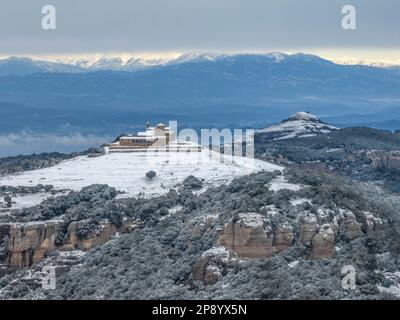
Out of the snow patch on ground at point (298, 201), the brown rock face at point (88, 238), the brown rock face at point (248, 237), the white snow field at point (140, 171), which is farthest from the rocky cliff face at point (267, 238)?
the white snow field at point (140, 171)

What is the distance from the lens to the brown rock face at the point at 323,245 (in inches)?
2336

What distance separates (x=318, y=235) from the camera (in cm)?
6012

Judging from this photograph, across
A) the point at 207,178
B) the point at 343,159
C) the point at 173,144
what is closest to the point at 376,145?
the point at 343,159

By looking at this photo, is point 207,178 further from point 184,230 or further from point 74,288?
point 74,288

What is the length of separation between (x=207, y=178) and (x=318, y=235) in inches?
607

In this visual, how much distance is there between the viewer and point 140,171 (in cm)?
7844

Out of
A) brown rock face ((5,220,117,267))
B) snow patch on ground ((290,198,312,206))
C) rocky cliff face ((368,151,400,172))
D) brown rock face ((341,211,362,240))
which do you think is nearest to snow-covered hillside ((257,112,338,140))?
rocky cliff face ((368,151,400,172))

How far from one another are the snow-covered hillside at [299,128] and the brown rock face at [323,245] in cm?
9870

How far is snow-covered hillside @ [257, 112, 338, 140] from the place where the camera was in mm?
161475

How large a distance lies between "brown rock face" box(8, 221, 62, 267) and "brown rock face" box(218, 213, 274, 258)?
11087 mm

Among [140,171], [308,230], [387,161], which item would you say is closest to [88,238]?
[140,171]

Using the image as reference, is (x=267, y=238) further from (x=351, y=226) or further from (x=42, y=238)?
(x=42, y=238)

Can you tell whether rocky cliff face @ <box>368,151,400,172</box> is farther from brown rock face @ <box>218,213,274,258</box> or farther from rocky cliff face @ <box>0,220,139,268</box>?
brown rock face @ <box>218,213,274,258</box>

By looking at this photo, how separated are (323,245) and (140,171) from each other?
21.3 meters
